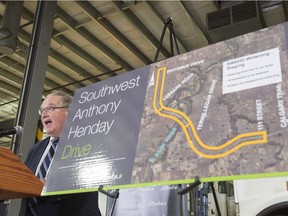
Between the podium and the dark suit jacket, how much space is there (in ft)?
1.76

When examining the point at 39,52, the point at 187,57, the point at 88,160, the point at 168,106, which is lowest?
the point at 88,160

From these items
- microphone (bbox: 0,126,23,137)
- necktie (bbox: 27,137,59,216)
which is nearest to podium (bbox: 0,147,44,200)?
microphone (bbox: 0,126,23,137)

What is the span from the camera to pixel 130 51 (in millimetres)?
6449

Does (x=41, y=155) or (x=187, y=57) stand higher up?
(x=187, y=57)

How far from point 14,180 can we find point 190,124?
701mm

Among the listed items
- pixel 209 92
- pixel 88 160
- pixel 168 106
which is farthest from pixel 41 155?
pixel 209 92

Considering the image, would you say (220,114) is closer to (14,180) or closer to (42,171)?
(14,180)

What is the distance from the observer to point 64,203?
2.02 m

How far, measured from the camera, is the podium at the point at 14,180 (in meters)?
1.30

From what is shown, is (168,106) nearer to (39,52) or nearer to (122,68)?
(39,52)

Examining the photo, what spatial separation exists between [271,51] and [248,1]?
3908 mm

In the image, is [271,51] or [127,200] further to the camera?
[127,200]

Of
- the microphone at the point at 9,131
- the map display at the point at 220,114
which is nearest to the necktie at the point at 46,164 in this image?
the microphone at the point at 9,131

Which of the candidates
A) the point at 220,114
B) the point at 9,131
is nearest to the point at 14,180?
the point at 9,131
